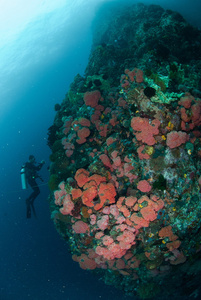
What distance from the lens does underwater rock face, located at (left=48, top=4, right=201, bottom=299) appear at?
7.80 meters

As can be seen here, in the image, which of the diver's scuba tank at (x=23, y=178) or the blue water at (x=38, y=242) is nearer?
the diver's scuba tank at (x=23, y=178)

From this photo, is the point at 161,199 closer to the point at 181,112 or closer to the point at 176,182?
the point at 176,182

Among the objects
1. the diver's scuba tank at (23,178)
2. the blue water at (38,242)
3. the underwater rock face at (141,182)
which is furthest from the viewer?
the blue water at (38,242)

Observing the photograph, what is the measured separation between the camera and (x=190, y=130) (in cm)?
811

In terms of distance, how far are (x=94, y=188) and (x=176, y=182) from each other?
385 centimetres

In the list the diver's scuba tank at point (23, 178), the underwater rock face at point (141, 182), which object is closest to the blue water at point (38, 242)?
the underwater rock face at point (141, 182)

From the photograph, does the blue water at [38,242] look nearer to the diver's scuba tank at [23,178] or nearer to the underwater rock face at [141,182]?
the underwater rock face at [141,182]

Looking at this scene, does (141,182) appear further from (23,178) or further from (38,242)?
(38,242)

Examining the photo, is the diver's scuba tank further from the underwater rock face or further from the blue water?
the blue water

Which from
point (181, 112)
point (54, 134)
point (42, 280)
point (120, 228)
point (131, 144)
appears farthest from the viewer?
point (42, 280)

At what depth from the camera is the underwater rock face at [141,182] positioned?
25.6 feet

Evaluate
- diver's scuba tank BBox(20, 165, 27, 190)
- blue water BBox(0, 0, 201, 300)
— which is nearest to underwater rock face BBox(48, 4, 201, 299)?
diver's scuba tank BBox(20, 165, 27, 190)

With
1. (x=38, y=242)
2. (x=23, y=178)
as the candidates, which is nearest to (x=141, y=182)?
(x=23, y=178)

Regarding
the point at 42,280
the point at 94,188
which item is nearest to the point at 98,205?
the point at 94,188
